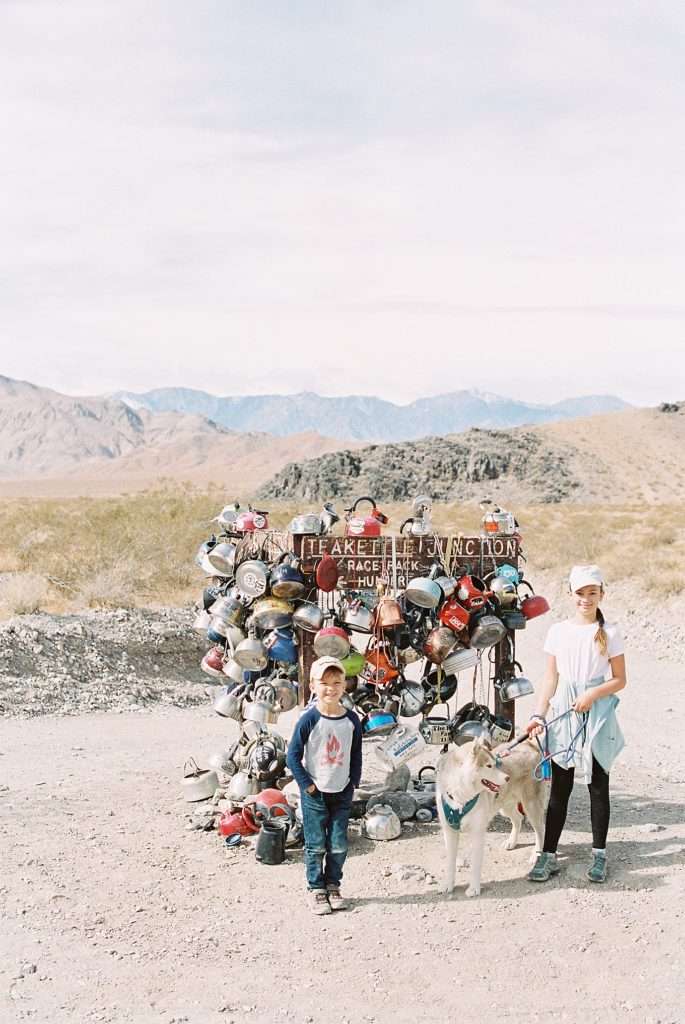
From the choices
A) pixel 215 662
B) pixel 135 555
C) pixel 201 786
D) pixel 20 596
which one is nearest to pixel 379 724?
pixel 201 786

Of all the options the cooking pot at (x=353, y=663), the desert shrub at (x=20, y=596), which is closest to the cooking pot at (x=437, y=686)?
the cooking pot at (x=353, y=663)

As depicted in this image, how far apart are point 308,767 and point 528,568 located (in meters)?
21.1

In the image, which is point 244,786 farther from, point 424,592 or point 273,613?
point 424,592


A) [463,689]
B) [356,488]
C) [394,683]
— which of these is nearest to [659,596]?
[463,689]

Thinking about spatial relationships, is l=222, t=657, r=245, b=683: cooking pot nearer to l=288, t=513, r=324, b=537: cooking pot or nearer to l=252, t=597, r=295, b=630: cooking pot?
l=252, t=597, r=295, b=630: cooking pot

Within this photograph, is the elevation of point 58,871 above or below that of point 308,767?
below

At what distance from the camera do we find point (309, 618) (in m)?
7.59

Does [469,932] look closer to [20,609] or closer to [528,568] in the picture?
[20,609]

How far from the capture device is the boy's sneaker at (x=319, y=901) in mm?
6332

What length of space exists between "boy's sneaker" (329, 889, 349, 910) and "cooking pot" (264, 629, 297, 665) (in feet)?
6.21

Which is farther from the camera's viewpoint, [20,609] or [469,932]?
[20,609]

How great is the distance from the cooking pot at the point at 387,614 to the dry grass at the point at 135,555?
1034 centimetres

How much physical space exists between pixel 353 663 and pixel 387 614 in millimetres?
444

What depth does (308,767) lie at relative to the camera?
251 inches
